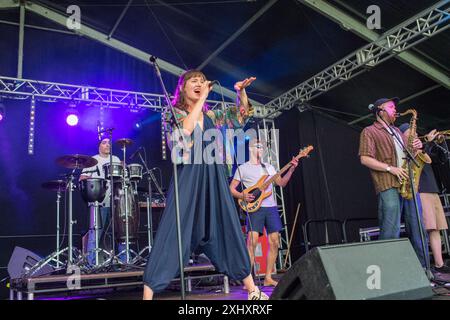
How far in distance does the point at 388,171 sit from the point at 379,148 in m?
0.33

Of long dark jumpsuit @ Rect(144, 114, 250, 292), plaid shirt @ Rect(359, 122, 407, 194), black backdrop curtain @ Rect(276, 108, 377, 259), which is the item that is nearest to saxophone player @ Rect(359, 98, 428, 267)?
plaid shirt @ Rect(359, 122, 407, 194)

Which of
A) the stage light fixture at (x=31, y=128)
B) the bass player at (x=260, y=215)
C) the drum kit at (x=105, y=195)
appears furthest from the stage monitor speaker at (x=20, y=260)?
the bass player at (x=260, y=215)

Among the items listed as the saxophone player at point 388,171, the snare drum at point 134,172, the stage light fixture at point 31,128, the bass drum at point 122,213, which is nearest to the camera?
the saxophone player at point 388,171

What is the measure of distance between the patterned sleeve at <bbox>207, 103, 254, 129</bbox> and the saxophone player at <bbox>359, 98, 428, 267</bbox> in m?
1.87

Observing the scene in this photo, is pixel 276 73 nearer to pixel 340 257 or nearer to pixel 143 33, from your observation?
pixel 143 33

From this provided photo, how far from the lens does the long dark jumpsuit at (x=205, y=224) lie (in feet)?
8.39

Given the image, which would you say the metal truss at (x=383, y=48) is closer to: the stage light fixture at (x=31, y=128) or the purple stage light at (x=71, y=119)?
the purple stage light at (x=71, y=119)

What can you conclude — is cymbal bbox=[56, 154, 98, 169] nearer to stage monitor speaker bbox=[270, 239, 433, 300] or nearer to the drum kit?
the drum kit

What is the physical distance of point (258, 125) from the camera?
32.1ft

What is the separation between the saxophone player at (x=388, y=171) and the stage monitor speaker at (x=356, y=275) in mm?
1909

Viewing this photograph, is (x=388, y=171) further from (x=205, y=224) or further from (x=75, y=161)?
(x=75, y=161)

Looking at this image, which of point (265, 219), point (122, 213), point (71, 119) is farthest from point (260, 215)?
point (71, 119)

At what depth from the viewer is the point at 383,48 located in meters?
6.91
